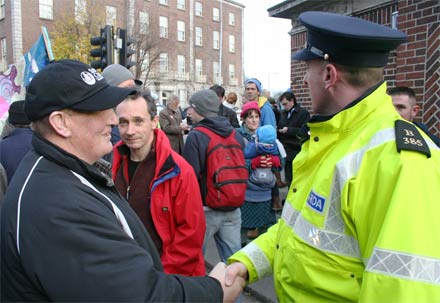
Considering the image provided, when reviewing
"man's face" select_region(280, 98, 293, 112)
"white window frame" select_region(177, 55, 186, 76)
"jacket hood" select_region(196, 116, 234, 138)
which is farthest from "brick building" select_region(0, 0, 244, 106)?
"jacket hood" select_region(196, 116, 234, 138)

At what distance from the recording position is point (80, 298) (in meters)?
1.31

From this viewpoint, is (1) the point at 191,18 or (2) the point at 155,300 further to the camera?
(1) the point at 191,18

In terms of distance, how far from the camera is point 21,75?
752 cm

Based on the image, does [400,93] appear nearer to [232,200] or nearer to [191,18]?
[232,200]

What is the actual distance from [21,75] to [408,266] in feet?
26.0

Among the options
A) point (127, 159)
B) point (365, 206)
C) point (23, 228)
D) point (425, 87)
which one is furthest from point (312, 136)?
point (425, 87)

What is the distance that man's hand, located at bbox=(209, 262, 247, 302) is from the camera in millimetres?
1948

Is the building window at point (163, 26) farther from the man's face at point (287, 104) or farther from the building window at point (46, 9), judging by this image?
the man's face at point (287, 104)

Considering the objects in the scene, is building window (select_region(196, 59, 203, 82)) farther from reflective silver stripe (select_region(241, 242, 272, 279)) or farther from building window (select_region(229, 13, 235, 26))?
reflective silver stripe (select_region(241, 242, 272, 279))

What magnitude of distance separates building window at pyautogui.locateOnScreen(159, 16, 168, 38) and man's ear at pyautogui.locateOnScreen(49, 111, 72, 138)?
37.6 m

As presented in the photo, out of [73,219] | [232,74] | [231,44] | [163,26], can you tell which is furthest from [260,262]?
[231,44]

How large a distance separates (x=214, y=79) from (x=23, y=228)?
4230 centimetres

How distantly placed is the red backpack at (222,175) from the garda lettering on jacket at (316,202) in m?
2.24

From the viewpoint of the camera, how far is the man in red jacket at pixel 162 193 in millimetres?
2750
